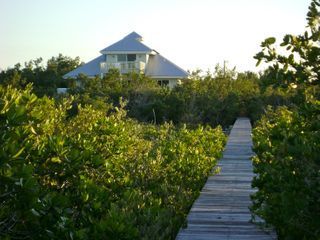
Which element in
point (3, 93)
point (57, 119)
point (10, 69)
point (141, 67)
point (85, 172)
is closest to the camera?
point (3, 93)

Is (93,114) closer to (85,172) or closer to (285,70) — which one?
(85,172)

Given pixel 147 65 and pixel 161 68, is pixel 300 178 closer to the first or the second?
pixel 161 68

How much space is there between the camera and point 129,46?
53062 mm

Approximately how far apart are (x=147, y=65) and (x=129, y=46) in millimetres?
2429

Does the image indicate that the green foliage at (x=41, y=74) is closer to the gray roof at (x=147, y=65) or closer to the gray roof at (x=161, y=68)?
the gray roof at (x=147, y=65)

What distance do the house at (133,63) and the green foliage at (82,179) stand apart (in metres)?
40.9

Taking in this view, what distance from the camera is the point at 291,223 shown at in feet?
15.0

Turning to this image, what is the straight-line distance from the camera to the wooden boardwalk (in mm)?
5941

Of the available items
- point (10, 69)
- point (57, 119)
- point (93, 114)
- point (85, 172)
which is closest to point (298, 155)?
point (85, 172)

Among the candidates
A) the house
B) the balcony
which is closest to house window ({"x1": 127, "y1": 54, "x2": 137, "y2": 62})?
the house

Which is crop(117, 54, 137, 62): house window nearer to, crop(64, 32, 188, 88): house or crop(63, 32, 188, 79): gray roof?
crop(64, 32, 188, 88): house

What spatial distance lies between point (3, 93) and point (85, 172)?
6.37 ft

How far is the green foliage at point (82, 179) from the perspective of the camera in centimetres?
420

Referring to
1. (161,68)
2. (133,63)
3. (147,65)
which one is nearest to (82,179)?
(133,63)
